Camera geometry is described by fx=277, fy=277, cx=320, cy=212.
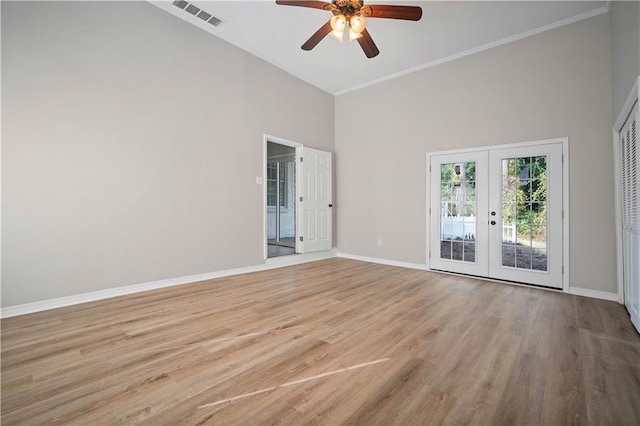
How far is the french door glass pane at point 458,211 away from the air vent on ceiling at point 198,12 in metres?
4.01

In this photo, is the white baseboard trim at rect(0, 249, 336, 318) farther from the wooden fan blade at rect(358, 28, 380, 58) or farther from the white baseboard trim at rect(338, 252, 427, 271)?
the wooden fan blade at rect(358, 28, 380, 58)

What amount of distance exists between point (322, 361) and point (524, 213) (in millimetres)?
3591

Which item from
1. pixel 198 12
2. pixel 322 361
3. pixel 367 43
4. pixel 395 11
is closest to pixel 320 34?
pixel 367 43

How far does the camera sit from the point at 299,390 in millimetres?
1578

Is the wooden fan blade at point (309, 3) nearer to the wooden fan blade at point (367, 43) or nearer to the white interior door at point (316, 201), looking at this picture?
the wooden fan blade at point (367, 43)

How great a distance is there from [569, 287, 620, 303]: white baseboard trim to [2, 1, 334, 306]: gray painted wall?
440 cm

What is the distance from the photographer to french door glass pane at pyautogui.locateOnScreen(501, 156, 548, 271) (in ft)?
12.3

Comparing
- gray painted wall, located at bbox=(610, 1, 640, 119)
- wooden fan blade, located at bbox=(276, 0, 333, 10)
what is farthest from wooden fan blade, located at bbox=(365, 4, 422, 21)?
gray painted wall, located at bbox=(610, 1, 640, 119)

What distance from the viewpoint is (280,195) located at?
24.2ft

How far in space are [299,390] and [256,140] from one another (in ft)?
12.7

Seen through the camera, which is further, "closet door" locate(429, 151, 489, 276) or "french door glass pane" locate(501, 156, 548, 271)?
"closet door" locate(429, 151, 489, 276)

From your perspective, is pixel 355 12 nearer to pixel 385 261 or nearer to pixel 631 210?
pixel 631 210

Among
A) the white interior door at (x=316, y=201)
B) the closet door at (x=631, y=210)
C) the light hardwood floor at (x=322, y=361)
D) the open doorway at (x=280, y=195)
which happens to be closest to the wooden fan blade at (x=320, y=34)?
the white interior door at (x=316, y=201)

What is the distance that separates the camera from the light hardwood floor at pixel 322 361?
142cm
